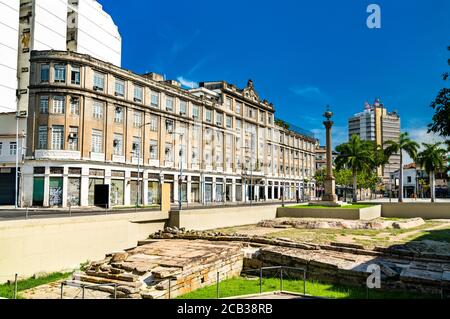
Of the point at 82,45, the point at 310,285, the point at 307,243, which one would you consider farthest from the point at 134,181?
the point at 310,285

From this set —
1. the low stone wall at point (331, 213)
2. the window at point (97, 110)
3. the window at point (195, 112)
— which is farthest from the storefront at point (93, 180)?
the low stone wall at point (331, 213)

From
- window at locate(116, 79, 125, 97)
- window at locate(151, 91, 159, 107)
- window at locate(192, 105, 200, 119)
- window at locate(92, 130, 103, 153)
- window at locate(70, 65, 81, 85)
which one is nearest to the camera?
window at locate(70, 65, 81, 85)

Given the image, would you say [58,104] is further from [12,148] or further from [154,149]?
[154,149]

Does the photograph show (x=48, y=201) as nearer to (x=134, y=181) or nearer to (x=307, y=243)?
(x=134, y=181)

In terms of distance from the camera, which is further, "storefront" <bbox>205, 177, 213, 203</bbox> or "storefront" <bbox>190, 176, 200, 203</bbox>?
"storefront" <bbox>205, 177, 213, 203</bbox>

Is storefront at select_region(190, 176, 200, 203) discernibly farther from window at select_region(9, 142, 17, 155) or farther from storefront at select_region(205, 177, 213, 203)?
window at select_region(9, 142, 17, 155)

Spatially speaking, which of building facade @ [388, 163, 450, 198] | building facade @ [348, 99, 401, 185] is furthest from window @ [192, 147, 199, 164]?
building facade @ [348, 99, 401, 185]

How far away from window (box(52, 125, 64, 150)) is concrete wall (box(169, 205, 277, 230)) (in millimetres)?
18464

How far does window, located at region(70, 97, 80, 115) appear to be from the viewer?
1625 inches

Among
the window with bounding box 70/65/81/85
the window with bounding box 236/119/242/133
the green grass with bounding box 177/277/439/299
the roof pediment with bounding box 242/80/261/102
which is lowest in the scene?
the green grass with bounding box 177/277/439/299

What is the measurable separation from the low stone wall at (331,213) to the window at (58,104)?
83.8ft

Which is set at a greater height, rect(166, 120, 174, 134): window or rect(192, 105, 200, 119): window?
rect(192, 105, 200, 119): window

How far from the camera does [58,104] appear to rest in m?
40.9

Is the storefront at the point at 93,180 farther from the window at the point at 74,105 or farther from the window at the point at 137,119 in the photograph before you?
the window at the point at 137,119
